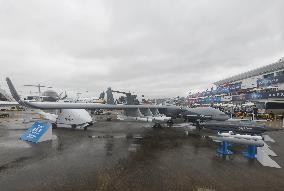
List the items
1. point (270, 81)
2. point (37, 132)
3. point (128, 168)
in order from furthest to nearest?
1. point (270, 81)
2. point (37, 132)
3. point (128, 168)

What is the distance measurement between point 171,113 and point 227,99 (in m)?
47.5

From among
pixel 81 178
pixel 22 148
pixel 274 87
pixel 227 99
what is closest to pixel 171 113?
pixel 22 148

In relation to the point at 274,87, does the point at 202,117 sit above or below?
below

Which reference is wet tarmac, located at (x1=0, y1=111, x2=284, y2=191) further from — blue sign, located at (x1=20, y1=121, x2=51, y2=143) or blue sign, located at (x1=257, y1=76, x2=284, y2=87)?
blue sign, located at (x1=257, y1=76, x2=284, y2=87)

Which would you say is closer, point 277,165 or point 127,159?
point 277,165

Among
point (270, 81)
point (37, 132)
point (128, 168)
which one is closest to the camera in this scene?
point (128, 168)

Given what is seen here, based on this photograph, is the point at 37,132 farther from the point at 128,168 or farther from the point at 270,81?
the point at 270,81

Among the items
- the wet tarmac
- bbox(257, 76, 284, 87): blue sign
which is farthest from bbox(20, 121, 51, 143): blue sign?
bbox(257, 76, 284, 87): blue sign

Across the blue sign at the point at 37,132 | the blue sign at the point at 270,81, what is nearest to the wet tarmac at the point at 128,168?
the blue sign at the point at 37,132

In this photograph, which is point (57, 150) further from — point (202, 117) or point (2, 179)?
point (202, 117)

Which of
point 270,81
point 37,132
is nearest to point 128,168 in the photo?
point 37,132

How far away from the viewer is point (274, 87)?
5138 centimetres

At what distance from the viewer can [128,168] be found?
10977 millimetres

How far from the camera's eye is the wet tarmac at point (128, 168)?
888 centimetres
